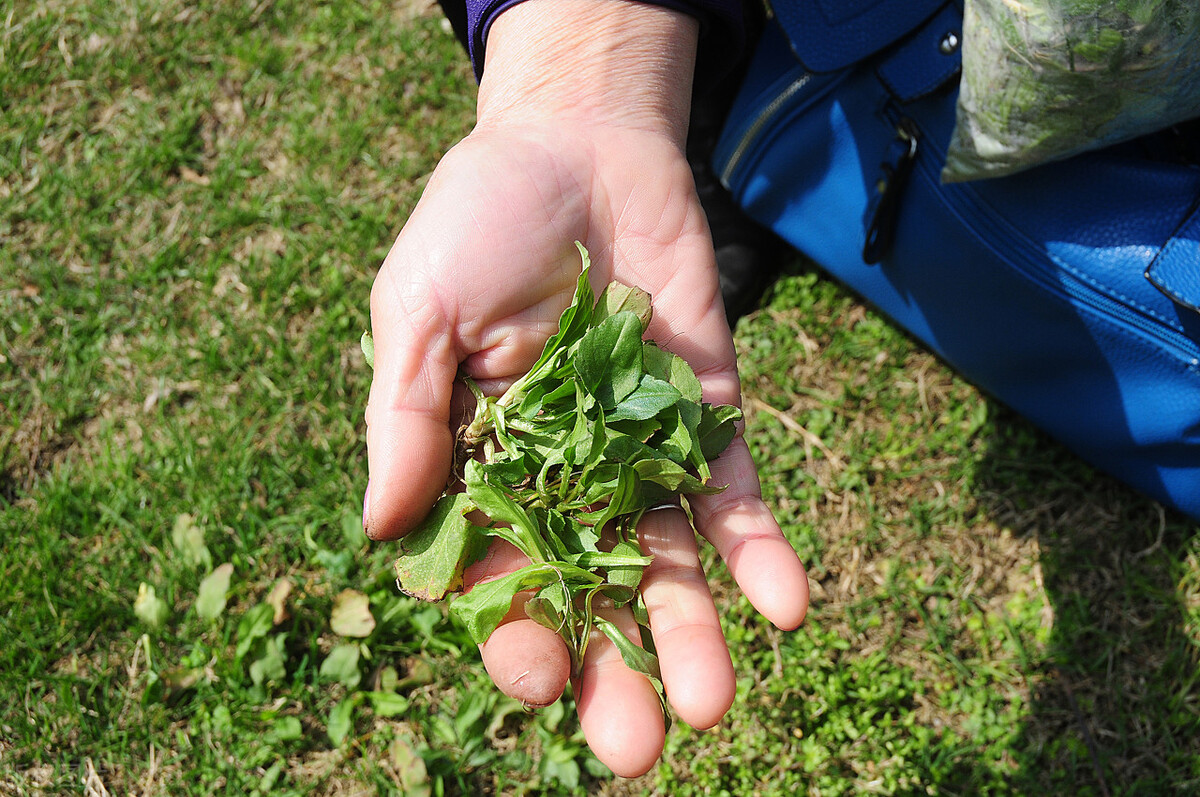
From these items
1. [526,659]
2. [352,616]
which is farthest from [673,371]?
[352,616]

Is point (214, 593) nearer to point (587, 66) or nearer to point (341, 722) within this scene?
point (341, 722)

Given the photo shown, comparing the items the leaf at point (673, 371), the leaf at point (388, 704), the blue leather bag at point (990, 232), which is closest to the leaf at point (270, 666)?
the leaf at point (388, 704)

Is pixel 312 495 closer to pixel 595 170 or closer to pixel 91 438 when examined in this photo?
pixel 91 438

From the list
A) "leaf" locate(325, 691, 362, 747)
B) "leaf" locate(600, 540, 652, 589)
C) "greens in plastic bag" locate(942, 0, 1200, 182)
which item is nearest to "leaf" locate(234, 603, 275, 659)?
"leaf" locate(325, 691, 362, 747)

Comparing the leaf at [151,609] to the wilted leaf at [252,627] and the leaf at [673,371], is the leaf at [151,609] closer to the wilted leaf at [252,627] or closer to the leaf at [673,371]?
the wilted leaf at [252,627]

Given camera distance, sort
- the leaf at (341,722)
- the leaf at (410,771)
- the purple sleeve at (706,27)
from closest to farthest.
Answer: the purple sleeve at (706,27) < the leaf at (410,771) < the leaf at (341,722)

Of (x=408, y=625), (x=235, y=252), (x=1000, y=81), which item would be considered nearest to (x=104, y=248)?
(x=235, y=252)
